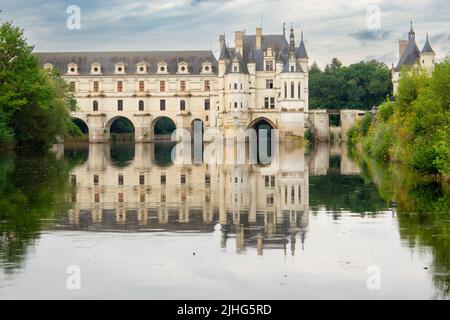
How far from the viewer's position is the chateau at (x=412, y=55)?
76062mm

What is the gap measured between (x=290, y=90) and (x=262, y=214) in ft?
195

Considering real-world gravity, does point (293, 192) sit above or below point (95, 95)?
below

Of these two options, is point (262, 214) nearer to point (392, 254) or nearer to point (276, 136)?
point (392, 254)

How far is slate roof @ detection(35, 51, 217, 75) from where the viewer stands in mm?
92125

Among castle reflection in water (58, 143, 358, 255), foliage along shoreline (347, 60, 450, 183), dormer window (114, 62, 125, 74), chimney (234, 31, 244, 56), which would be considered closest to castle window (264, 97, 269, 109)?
chimney (234, 31, 244, 56)

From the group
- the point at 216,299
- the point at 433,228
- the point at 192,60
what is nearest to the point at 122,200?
the point at 433,228

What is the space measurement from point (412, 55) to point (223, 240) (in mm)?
64890

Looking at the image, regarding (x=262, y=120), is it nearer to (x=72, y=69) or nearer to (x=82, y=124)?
(x=72, y=69)

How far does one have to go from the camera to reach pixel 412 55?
259ft

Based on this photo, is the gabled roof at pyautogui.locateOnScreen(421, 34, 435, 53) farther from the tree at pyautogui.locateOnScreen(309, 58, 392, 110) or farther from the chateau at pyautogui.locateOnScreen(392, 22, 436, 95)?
the tree at pyautogui.locateOnScreen(309, 58, 392, 110)

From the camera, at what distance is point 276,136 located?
81.0 m

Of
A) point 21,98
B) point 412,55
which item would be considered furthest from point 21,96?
point 412,55

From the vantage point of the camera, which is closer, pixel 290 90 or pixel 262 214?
pixel 262 214
